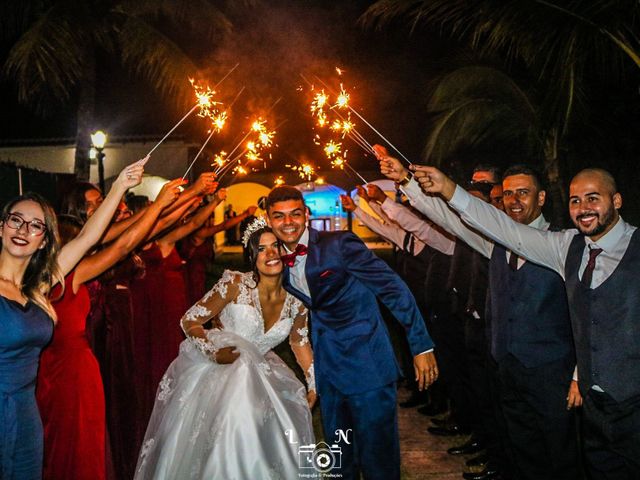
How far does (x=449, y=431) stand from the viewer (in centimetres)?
585

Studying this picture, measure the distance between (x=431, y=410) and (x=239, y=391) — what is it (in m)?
3.56

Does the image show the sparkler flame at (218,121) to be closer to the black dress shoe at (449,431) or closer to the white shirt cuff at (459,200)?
the white shirt cuff at (459,200)

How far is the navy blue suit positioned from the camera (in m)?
3.74

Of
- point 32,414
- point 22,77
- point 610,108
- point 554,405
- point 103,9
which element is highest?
point 103,9

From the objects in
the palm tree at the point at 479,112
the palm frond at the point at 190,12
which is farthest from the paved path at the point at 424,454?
the palm frond at the point at 190,12

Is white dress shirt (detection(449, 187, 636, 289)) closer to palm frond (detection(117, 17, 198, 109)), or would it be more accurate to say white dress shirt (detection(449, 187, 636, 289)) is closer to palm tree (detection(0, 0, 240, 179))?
palm tree (detection(0, 0, 240, 179))

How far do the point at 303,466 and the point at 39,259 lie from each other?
2.13 metres

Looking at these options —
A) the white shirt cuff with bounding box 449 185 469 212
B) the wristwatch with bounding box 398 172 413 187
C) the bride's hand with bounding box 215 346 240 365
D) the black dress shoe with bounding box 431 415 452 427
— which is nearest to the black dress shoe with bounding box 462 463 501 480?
the black dress shoe with bounding box 431 415 452 427

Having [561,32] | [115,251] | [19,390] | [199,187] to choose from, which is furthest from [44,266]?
[561,32]

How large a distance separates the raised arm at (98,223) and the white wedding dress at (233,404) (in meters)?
0.96

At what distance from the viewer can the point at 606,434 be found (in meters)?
3.22

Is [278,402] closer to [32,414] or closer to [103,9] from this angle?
[32,414]

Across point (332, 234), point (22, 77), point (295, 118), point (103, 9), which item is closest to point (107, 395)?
point (332, 234)

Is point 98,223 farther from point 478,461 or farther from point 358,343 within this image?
point 478,461
